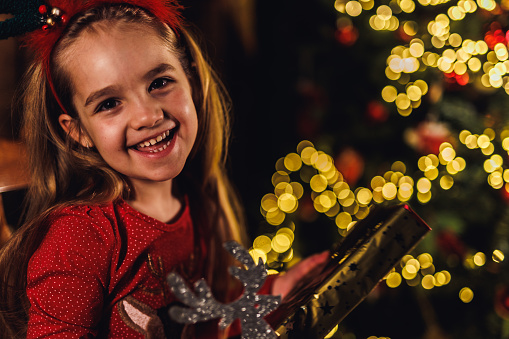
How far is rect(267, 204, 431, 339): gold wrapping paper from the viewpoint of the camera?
548mm

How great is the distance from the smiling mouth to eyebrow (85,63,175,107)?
3.8 inches

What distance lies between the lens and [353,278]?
56cm

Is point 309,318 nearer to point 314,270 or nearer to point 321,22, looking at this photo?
point 314,270

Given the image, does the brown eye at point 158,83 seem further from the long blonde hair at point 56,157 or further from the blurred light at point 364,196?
the blurred light at point 364,196

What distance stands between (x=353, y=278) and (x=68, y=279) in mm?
424

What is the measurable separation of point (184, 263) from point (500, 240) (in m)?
0.85

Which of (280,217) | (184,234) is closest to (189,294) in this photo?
(184,234)

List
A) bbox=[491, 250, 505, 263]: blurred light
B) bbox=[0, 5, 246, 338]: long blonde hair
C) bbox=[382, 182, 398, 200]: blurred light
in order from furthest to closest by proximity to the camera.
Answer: bbox=[382, 182, 398, 200]: blurred light, bbox=[491, 250, 505, 263]: blurred light, bbox=[0, 5, 246, 338]: long blonde hair

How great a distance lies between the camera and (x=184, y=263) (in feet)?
2.56

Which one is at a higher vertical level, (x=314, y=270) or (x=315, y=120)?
(x=315, y=120)

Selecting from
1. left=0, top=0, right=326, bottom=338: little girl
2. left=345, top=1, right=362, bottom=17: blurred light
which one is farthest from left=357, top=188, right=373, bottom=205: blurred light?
left=0, top=0, right=326, bottom=338: little girl

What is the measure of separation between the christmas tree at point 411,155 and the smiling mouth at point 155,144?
611mm

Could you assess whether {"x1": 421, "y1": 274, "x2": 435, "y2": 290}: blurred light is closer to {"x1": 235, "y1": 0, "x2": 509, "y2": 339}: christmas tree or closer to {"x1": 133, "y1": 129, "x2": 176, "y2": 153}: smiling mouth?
{"x1": 235, "y1": 0, "x2": 509, "y2": 339}: christmas tree

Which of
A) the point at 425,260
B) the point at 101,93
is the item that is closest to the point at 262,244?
the point at 425,260
